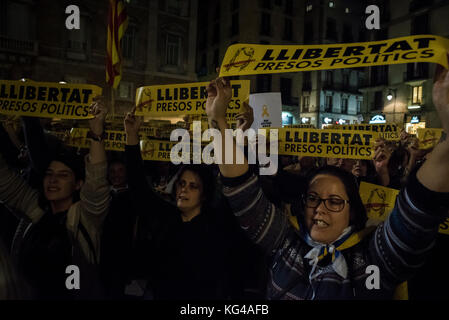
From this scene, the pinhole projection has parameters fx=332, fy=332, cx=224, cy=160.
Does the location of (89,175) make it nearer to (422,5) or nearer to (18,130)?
(18,130)

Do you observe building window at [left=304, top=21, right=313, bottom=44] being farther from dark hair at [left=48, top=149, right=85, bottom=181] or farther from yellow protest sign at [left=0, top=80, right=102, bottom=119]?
dark hair at [left=48, top=149, right=85, bottom=181]

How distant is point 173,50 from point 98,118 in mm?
22672

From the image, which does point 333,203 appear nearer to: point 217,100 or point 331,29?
point 217,100

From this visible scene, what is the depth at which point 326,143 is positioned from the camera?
13.2 ft

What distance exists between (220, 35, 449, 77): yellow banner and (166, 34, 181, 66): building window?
22564 millimetres

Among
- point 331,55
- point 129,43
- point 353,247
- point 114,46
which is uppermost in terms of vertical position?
point 129,43

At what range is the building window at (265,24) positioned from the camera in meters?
36.2

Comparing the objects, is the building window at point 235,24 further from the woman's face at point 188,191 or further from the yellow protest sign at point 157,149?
the woman's face at point 188,191

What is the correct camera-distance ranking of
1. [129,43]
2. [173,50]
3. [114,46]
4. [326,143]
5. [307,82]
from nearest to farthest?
[326,143] → [114,46] → [129,43] → [173,50] → [307,82]

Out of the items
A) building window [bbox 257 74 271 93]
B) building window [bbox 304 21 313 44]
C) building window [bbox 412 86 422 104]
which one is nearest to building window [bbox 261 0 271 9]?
building window [bbox 304 21 313 44]

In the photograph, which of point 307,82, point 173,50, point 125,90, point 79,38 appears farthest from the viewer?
point 307,82

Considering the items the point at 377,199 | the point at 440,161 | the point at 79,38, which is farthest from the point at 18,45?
the point at 440,161

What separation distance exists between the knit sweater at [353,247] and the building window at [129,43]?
2241 cm

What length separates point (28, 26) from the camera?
19672 millimetres
